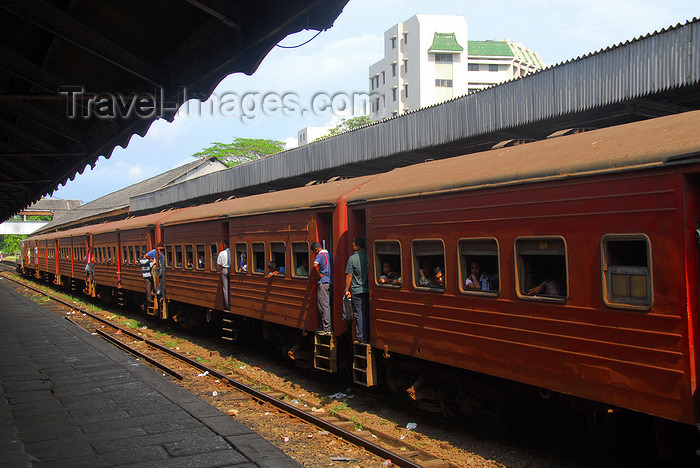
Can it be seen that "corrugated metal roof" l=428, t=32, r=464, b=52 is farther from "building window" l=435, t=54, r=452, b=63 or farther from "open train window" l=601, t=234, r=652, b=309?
"open train window" l=601, t=234, r=652, b=309

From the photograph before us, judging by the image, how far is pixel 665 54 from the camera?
8.06 meters

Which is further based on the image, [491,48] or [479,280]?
[491,48]

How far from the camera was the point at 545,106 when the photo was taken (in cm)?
976

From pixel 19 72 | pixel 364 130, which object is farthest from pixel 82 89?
pixel 364 130

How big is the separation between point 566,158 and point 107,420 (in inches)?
243

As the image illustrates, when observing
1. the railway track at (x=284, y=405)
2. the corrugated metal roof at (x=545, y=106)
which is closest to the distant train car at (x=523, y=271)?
the railway track at (x=284, y=405)

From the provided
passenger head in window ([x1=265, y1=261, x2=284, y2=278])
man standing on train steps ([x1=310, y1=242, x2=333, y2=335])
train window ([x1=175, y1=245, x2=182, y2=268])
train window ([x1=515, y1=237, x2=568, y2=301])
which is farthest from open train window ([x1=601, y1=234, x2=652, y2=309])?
train window ([x1=175, y1=245, x2=182, y2=268])

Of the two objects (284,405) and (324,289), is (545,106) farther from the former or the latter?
(284,405)

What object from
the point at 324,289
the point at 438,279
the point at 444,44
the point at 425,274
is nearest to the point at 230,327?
the point at 324,289

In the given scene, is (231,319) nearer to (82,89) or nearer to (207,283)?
(207,283)

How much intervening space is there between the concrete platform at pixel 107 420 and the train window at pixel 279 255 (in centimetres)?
260

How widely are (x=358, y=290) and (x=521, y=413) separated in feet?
8.81

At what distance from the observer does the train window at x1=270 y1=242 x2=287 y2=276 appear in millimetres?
10273

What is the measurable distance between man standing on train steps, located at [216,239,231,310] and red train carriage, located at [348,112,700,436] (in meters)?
5.59
